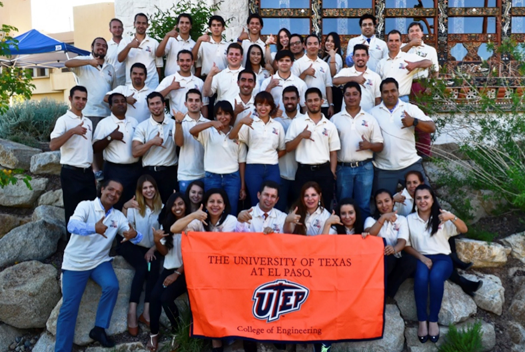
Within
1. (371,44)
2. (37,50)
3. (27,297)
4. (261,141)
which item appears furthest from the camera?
(37,50)

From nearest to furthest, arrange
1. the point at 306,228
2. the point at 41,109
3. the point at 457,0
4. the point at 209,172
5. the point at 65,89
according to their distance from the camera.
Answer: the point at 306,228, the point at 209,172, the point at 41,109, the point at 457,0, the point at 65,89

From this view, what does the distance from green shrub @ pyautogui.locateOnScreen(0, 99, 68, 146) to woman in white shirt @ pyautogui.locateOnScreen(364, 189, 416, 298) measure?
7220 mm

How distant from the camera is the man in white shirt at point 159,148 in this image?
6.64 metres

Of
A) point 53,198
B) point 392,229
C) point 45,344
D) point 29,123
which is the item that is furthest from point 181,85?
point 29,123

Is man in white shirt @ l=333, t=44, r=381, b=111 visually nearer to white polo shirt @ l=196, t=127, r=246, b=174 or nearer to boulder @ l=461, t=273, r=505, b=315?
white polo shirt @ l=196, t=127, r=246, b=174

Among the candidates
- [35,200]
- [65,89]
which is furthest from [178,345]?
[65,89]

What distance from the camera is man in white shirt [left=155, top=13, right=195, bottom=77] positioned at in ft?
26.2

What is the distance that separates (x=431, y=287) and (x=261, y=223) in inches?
76.4

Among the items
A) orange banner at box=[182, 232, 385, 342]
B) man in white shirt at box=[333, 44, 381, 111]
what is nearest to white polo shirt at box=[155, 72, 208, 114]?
man in white shirt at box=[333, 44, 381, 111]

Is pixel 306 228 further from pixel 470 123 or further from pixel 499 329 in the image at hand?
pixel 470 123

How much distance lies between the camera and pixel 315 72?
7.60 metres

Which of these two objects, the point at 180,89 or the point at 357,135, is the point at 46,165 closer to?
the point at 180,89

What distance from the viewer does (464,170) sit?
283 inches

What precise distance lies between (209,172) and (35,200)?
3.78 meters
